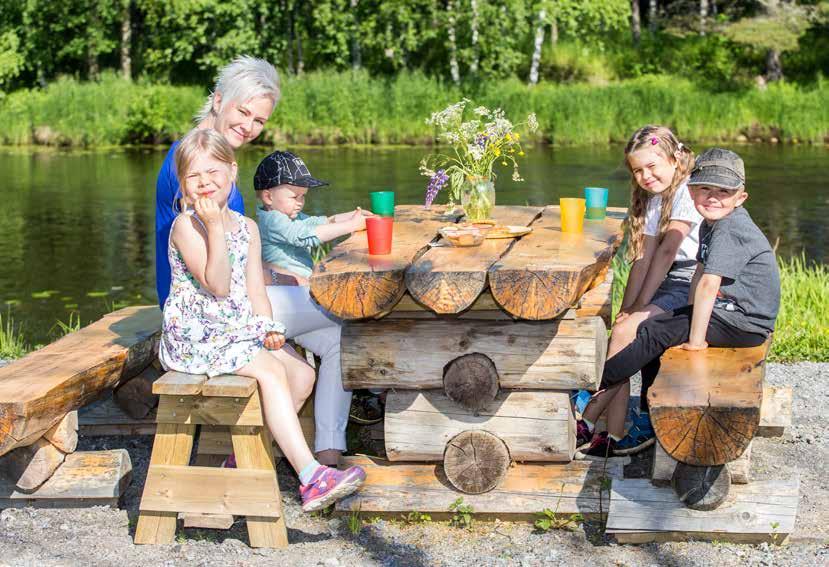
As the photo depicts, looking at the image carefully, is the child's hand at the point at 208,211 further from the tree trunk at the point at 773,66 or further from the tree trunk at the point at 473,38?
the tree trunk at the point at 773,66

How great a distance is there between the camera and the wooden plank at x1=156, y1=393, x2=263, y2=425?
3.89 m

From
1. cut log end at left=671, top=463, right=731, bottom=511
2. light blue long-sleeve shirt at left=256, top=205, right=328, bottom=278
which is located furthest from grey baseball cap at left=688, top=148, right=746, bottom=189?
light blue long-sleeve shirt at left=256, top=205, right=328, bottom=278

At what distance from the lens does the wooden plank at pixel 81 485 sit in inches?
169

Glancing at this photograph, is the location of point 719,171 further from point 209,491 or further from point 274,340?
point 209,491

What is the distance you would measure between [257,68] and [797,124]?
18397mm

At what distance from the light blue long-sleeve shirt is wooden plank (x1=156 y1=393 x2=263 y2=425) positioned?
100 cm

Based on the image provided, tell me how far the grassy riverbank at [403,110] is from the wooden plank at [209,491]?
18101mm

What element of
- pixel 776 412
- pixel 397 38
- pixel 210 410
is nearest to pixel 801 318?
pixel 776 412

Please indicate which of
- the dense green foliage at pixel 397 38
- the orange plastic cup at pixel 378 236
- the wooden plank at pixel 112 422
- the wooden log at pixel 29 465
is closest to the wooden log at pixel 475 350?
the orange plastic cup at pixel 378 236

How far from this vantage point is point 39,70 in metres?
26.7

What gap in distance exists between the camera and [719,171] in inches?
163

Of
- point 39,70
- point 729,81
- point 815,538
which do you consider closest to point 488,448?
point 815,538

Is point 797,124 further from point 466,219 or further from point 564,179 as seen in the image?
point 466,219

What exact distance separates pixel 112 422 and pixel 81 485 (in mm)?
879
